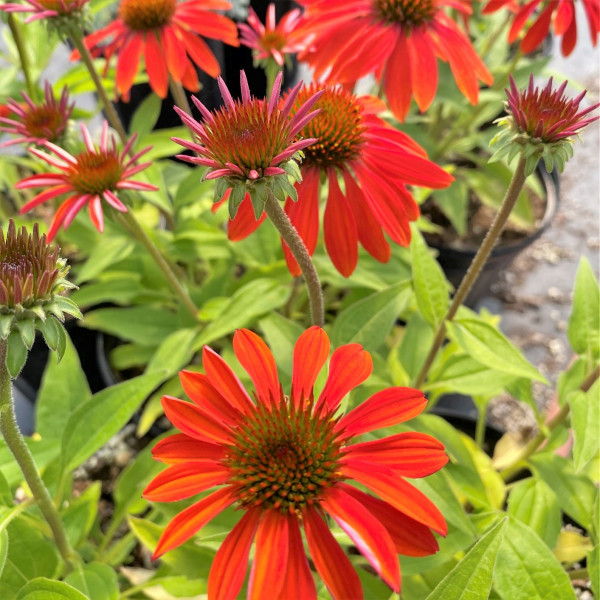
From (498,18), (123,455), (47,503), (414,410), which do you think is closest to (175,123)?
(498,18)

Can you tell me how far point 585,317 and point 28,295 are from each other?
51cm

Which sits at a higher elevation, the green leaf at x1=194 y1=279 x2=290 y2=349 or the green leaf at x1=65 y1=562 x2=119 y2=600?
the green leaf at x1=194 y1=279 x2=290 y2=349

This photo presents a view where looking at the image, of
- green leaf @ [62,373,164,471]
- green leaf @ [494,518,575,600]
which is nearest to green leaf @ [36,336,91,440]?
green leaf @ [62,373,164,471]

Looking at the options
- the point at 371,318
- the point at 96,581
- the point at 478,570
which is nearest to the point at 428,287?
the point at 371,318

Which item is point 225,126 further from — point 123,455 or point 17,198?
point 17,198

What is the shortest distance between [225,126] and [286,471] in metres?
0.21

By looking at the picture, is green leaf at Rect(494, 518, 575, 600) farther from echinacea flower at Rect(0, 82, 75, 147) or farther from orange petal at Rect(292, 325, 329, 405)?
echinacea flower at Rect(0, 82, 75, 147)

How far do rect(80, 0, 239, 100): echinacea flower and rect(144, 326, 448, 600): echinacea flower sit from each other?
0.42 metres

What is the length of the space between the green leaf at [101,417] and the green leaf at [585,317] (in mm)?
396

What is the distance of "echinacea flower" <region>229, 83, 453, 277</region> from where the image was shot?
51cm

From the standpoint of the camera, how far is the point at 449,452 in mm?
601

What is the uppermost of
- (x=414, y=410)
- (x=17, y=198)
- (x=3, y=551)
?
(x=17, y=198)

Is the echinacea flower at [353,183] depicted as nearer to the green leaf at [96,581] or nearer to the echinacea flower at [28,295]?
the echinacea flower at [28,295]

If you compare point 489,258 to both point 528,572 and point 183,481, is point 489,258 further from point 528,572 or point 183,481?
point 183,481
